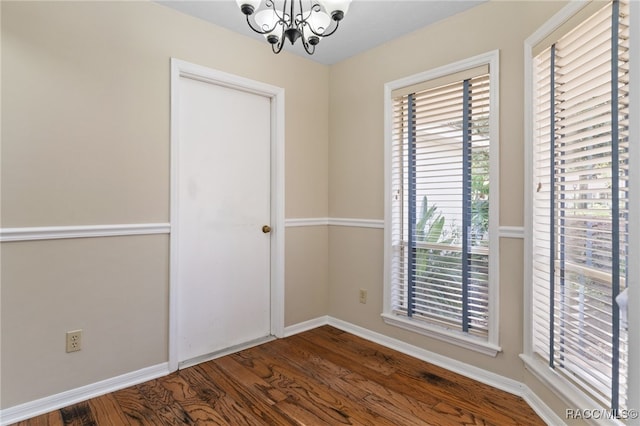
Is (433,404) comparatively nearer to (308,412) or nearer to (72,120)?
(308,412)

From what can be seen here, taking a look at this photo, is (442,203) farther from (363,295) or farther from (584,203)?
(363,295)

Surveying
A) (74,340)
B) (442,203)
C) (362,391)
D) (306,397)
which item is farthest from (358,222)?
(74,340)

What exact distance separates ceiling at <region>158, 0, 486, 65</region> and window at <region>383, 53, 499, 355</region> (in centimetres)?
37

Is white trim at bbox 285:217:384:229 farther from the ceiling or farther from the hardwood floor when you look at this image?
the ceiling

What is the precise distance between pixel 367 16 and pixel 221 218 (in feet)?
5.78

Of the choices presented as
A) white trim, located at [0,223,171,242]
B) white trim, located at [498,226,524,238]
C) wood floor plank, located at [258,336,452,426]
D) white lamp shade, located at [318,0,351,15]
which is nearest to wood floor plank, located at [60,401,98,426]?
white trim, located at [0,223,171,242]

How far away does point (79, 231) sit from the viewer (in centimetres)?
197

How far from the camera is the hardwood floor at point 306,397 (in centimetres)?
184

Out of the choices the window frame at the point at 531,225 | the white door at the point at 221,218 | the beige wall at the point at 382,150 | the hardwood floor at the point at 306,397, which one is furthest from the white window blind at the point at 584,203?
the white door at the point at 221,218

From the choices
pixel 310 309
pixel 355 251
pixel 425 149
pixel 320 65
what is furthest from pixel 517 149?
pixel 310 309

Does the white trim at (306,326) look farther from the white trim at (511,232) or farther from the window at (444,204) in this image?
the white trim at (511,232)

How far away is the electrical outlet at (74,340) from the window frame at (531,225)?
2392 millimetres

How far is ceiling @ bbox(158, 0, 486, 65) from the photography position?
224cm

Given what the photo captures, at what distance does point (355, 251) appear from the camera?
9.96ft
